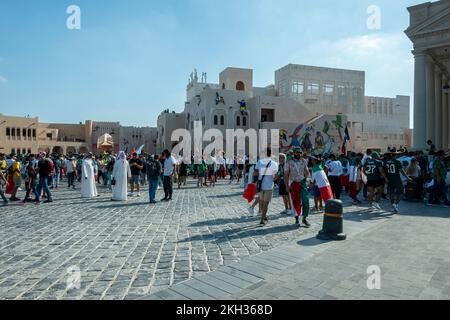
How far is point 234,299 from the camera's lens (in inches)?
161

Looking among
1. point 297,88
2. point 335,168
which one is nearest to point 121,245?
point 335,168

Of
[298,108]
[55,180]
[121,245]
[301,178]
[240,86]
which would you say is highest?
[240,86]

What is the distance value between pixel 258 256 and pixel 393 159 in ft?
22.9

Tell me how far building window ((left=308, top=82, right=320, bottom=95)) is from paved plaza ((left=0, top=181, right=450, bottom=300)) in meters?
53.4

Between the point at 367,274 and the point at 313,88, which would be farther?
the point at 313,88

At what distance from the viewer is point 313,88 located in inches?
2404

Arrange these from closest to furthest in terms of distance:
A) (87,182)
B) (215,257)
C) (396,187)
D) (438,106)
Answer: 1. (215,257)
2. (396,187)
3. (87,182)
4. (438,106)

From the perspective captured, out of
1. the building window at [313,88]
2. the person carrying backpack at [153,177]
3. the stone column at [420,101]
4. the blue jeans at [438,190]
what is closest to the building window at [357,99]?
the building window at [313,88]

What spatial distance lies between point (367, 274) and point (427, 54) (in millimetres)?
24934

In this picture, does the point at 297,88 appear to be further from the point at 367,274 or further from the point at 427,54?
the point at 367,274

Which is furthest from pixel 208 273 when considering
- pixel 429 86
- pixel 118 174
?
pixel 429 86

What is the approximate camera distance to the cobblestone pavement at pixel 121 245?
179 inches

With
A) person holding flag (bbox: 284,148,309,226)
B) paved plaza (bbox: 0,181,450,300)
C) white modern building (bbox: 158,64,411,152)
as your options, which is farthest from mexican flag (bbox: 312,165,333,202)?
white modern building (bbox: 158,64,411,152)
